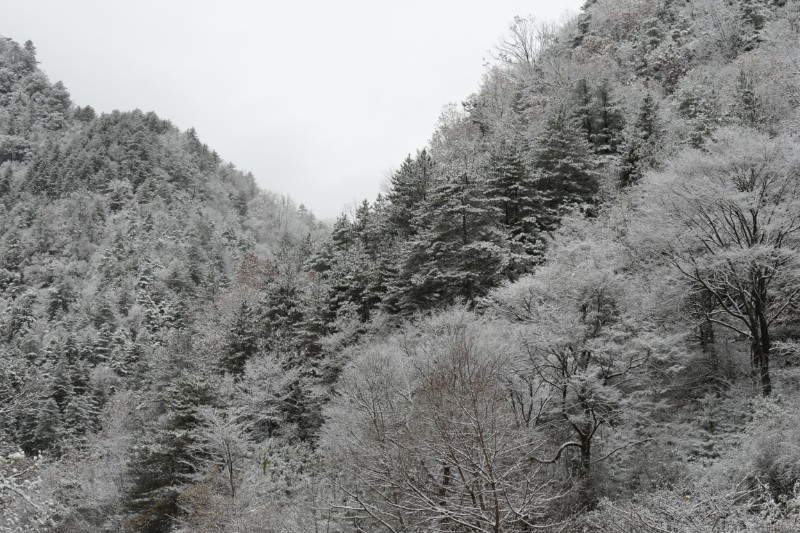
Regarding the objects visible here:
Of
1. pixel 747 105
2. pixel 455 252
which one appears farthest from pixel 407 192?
pixel 747 105

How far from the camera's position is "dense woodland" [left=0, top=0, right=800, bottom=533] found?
1227 centimetres

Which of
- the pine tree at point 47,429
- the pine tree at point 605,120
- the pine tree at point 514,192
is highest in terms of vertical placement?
the pine tree at point 605,120

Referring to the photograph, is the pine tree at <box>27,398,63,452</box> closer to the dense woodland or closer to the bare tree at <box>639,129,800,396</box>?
the dense woodland

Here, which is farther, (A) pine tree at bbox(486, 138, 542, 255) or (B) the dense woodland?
(A) pine tree at bbox(486, 138, 542, 255)

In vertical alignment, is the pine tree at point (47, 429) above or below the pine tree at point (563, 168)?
below

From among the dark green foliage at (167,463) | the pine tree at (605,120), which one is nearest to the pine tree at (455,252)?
the pine tree at (605,120)

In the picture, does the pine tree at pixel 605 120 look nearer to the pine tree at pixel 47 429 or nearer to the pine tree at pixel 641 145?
the pine tree at pixel 641 145

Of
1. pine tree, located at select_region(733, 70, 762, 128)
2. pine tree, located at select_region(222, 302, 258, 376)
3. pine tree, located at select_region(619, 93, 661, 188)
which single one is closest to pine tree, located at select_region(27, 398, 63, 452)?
pine tree, located at select_region(222, 302, 258, 376)

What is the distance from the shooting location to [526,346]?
16500mm

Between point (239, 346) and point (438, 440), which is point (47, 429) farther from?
point (438, 440)

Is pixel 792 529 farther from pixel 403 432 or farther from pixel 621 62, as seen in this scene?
pixel 621 62

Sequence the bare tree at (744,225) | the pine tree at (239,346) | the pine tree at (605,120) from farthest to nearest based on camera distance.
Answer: the pine tree at (239,346) < the pine tree at (605,120) < the bare tree at (744,225)

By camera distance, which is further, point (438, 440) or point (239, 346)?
point (239, 346)

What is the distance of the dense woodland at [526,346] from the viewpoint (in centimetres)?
1227
